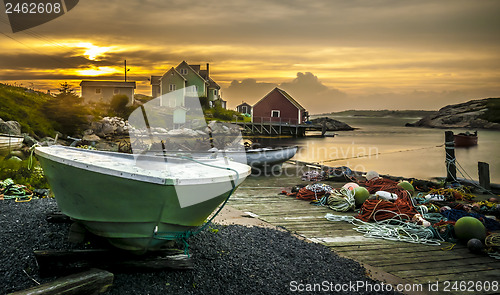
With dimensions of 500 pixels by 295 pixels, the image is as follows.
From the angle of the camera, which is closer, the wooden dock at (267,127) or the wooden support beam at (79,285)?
the wooden support beam at (79,285)

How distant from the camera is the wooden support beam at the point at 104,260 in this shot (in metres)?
3.89

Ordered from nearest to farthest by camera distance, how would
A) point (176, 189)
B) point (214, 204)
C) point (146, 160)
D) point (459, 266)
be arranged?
point (176, 189) → point (214, 204) → point (459, 266) → point (146, 160)

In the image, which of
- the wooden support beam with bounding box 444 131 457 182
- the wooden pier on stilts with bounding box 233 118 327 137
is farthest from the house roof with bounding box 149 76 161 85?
the wooden support beam with bounding box 444 131 457 182

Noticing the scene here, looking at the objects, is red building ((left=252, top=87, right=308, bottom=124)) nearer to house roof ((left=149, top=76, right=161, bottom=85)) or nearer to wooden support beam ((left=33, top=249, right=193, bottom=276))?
house roof ((left=149, top=76, right=161, bottom=85))

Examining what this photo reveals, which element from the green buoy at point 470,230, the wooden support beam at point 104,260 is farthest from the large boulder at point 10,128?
the green buoy at point 470,230

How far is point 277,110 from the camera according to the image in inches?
2039

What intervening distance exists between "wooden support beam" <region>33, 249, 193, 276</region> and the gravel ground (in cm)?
9

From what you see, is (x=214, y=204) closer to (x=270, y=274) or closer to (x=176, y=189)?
(x=176, y=189)

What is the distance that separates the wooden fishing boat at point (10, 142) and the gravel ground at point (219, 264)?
60.5 ft

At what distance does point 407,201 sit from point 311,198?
219cm

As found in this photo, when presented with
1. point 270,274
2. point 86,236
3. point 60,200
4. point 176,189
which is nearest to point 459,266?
point 270,274

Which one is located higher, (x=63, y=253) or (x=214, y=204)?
(x=214, y=204)

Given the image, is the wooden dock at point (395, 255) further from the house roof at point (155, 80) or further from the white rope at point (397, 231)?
the house roof at point (155, 80)

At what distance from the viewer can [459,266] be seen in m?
4.97
